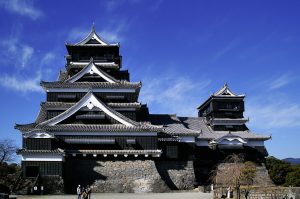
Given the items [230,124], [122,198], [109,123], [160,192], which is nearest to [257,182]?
[230,124]

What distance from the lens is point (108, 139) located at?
35.5 meters

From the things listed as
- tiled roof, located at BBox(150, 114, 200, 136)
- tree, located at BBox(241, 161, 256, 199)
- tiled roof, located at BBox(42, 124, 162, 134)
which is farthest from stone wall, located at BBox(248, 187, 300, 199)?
tiled roof, located at BBox(150, 114, 200, 136)

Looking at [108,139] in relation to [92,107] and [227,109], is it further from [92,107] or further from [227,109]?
[227,109]

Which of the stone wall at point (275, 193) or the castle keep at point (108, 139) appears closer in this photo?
the stone wall at point (275, 193)

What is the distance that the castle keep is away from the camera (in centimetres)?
3372

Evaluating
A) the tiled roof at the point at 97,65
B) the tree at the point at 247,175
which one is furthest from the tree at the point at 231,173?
the tiled roof at the point at 97,65

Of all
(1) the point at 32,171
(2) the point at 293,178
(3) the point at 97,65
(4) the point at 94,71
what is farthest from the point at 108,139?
(2) the point at 293,178

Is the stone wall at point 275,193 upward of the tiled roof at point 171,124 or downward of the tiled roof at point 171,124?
downward

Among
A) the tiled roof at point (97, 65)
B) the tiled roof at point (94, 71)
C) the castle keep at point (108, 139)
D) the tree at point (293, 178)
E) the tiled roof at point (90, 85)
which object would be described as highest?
the tiled roof at point (97, 65)

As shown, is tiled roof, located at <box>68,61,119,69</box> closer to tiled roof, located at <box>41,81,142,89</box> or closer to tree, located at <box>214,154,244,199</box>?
tiled roof, located at <box>41,81,142,89</box>

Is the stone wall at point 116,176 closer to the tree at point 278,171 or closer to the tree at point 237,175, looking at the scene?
the tree at point 237,175

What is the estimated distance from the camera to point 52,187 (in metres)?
31.9

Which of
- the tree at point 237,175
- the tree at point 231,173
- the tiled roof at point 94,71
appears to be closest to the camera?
the tree at point 237,175

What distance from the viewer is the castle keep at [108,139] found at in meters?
33.7
